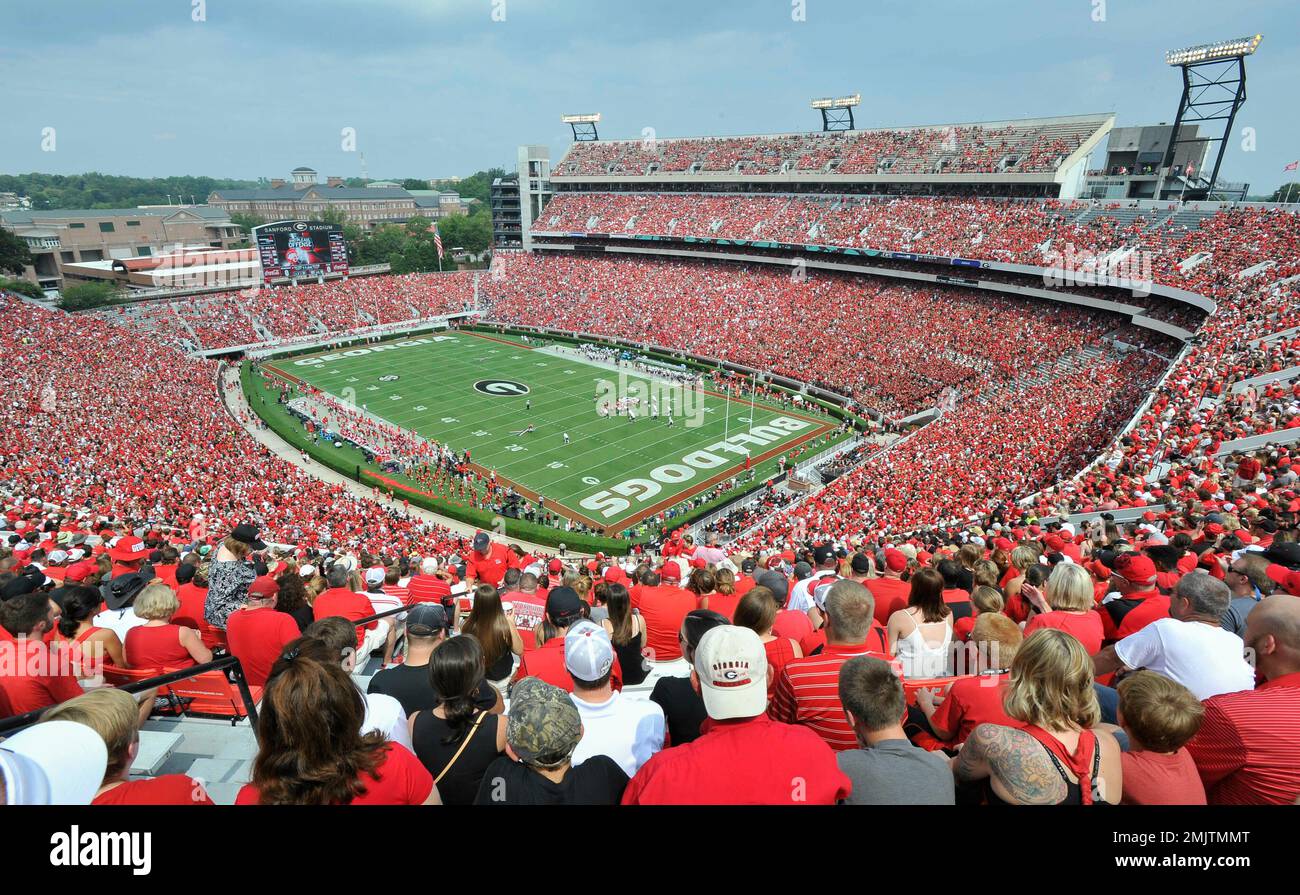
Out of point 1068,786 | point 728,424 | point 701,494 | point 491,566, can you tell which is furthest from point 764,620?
point 728,424

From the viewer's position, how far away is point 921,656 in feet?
16.9

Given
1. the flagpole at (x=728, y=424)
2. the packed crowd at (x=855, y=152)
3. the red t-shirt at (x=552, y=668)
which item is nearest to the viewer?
the red t-shirt at (x=552, y=668)

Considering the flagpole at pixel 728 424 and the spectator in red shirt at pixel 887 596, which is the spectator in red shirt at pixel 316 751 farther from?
the flagpole at pixel 728 424

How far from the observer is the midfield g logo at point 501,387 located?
41031 mm

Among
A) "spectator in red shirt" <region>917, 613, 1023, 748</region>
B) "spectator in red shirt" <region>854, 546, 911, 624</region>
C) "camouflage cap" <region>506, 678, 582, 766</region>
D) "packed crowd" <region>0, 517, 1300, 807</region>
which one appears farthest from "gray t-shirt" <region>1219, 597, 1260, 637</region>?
"camouflage cap" <region>506, 678, 582, 766</region>

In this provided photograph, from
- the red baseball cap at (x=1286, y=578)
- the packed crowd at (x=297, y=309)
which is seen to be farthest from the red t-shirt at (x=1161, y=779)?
the packed crowd at (x=297, y=309)

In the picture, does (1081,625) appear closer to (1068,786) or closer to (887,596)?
(887,596)

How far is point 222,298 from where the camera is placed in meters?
53.6

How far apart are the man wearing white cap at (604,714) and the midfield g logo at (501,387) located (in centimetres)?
3798

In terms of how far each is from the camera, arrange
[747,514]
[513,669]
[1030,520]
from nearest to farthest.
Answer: [513,669]
[1030,520]
[747,514]

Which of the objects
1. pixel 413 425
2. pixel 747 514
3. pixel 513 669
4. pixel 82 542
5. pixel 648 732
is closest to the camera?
pixel 648 732
